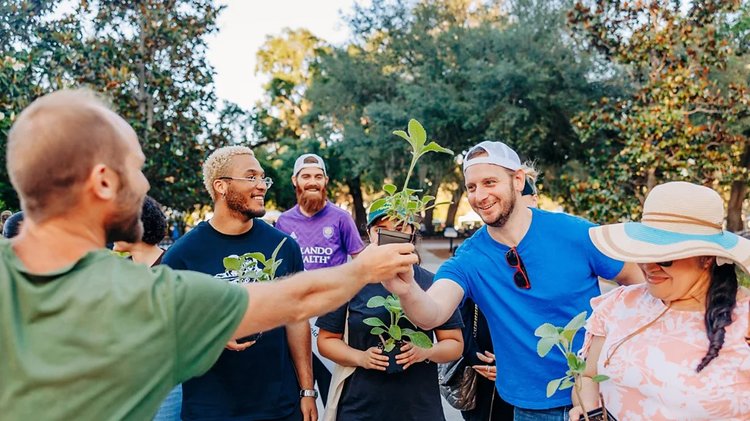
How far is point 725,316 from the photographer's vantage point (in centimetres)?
213

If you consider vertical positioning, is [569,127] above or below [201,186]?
above

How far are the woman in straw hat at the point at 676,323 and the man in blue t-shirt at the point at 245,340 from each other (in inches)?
62.2

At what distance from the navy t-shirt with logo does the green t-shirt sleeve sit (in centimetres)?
157

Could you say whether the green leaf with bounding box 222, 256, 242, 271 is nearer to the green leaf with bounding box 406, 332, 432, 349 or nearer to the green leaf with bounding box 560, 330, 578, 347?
the green leaf with bounding box 406, 332, 432, 349

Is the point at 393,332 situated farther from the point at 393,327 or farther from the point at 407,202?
the point at 407,202

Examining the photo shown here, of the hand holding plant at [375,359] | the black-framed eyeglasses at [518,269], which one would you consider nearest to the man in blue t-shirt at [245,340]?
the hand holding plant at [375,359]

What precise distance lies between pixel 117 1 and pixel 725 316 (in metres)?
16.0

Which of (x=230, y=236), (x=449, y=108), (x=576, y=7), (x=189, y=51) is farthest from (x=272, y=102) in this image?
(x=230, y=236)

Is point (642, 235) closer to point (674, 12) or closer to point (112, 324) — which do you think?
point (112, 324)

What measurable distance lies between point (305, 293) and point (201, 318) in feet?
1.11

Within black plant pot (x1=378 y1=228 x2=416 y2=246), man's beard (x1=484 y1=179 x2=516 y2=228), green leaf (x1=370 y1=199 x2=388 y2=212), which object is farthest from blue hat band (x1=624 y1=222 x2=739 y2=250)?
green leaf (x1=370 y1=199 x2=388 y2=212)

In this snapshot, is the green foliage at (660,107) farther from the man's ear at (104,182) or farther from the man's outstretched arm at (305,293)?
the man's ear at (104,182)

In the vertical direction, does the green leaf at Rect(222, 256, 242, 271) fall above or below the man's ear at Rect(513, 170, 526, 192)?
below

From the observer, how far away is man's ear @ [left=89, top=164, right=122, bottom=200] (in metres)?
1.57
